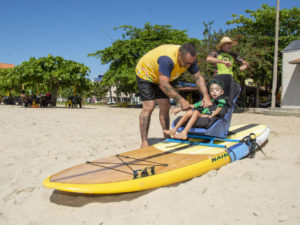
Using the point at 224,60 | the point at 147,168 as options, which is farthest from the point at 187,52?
the point at 147,168

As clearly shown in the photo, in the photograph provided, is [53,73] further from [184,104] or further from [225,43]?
[184,104]

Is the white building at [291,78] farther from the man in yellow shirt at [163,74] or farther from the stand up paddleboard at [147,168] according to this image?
the stand up paddleboard at [147,168]

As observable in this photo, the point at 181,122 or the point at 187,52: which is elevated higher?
the point at 187,52

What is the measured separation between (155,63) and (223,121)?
1.57 m

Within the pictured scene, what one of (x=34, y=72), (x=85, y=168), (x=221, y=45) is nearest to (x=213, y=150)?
(x=85, y=168)

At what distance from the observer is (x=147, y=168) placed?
3160 millimetres

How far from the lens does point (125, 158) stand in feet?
12.0

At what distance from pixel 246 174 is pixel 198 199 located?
0.90m

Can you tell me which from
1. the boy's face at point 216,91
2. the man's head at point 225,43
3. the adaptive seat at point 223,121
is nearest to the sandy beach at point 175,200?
the adaptive seat at point 223,121

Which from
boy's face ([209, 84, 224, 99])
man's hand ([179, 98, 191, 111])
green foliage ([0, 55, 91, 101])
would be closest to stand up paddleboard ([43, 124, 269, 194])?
man's hand ([179, 98, 191, 111])

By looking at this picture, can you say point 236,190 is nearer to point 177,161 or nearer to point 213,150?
point 177,161

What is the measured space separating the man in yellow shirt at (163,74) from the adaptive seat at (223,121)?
1.29 feet

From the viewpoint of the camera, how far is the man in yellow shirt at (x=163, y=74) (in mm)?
4184

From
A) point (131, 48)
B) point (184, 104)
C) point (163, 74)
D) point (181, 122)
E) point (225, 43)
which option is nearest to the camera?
point (184, 104)
